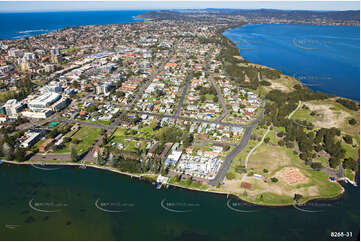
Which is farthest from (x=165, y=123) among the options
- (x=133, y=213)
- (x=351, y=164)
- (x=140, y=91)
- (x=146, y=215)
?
(x=351, y=164)

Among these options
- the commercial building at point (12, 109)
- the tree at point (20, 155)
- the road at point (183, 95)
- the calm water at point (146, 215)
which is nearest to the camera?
the calm water at point (146, 215)

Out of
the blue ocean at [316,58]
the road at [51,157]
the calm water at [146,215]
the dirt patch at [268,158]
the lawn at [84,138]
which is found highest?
the blue ocean at [316,58]

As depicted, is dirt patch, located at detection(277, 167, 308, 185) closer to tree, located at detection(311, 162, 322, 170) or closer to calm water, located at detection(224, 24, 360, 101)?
tree, located at detection(311, 162, 322, 170)

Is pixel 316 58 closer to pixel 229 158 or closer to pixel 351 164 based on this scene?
pixel 351 164

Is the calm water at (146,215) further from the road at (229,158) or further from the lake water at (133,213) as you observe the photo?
the road at (229,158)

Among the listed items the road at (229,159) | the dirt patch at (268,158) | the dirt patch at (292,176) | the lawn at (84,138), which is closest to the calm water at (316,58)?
the road at (229,159)

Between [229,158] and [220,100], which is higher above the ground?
[220,100]
